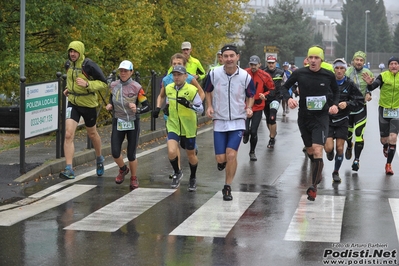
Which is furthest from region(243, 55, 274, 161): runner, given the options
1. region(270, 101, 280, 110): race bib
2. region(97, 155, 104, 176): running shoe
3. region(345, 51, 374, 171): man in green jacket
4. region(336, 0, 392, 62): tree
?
region(336, 0, 392, 62): tree

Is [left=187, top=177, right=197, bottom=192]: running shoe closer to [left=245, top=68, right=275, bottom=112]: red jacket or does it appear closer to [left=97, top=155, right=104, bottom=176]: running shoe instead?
[left=97, top=155, right=104, bottom=176]: running shoe

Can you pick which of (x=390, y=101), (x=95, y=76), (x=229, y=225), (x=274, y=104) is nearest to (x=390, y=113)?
(x=390, y=101)

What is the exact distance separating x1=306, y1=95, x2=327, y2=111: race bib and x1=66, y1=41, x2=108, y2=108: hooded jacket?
296 cm

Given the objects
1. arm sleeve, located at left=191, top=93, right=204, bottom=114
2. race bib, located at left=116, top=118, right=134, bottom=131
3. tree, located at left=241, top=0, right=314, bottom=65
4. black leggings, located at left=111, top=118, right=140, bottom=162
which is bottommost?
black leggings, located at left=111, top=118, right=140, bottom=162

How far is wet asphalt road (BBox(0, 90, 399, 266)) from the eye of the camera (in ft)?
24.5

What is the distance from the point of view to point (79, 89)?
12.0 m

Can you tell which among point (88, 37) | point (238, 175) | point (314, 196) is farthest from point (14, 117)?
point (314, 196)

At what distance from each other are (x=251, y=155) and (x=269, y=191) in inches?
144

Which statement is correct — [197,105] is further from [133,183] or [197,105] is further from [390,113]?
[390,113]

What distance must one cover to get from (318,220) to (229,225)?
3.36ft

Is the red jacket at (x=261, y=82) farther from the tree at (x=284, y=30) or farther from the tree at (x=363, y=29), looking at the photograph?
the tree at (x=363, y=29)

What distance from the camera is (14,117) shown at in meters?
19.7

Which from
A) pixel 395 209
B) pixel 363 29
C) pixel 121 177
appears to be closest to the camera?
pixel 395 209

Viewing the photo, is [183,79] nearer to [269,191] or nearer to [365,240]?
[269,191]
